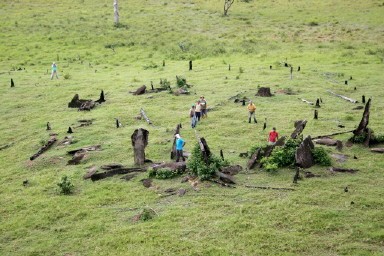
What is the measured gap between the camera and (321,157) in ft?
66.2

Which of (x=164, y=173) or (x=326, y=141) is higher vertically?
(x=326, y=141)

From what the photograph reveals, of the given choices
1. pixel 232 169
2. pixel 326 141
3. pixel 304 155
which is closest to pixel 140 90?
pixel 326 141

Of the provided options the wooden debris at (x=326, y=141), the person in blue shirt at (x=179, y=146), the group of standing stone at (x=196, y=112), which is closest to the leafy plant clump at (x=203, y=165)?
the person in blue shirt at (x=179, y=146)

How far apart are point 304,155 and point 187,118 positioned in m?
10.9

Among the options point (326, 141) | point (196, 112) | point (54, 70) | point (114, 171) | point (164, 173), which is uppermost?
point (54, 70)

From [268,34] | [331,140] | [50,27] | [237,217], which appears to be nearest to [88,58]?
[50,27]

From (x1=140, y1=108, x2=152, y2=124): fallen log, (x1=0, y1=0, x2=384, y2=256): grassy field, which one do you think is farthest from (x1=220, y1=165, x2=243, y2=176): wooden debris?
(x1=140, y1=108, x2=152, y2=124): fallen log

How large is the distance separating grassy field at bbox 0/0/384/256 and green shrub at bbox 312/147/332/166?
396 millimetres

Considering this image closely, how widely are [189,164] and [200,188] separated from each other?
4.86 ft

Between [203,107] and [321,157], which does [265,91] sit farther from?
[321,157]

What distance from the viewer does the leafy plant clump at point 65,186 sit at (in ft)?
63.0

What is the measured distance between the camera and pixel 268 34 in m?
56.7

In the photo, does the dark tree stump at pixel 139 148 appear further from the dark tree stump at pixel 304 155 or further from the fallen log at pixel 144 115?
the dark tree stump at pixel 304 155

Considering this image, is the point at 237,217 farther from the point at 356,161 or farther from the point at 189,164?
→ the point at 356,161
